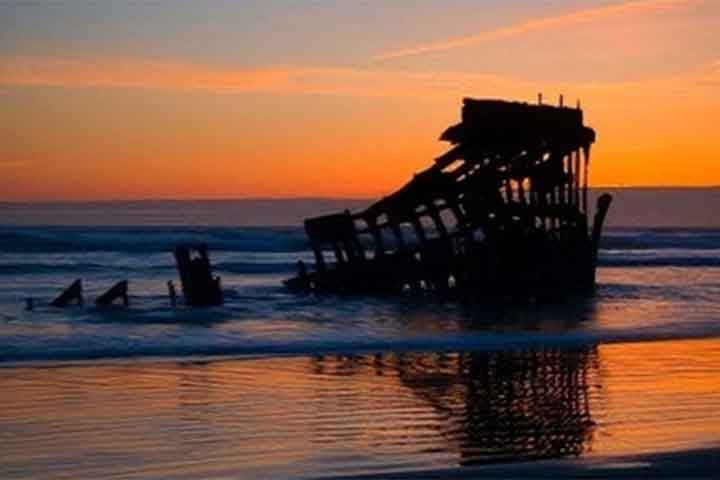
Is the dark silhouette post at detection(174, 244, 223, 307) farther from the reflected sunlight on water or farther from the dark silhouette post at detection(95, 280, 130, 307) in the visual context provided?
the reflected sunlight on water

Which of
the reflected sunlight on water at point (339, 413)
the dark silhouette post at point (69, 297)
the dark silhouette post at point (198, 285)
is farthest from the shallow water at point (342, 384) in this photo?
the dark silhouette post at point (198, 285)

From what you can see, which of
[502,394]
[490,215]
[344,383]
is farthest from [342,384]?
[490,215]

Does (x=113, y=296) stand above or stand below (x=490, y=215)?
below

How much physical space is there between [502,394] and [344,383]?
1.70 meters

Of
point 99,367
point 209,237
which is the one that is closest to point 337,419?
point 99,367

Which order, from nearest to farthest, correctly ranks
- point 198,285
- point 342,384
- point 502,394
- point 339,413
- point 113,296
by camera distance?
point 339,413, point 502,394, point 342,384, point 113,296, point 198,285

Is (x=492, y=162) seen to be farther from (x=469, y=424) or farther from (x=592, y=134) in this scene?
(x=469, y=424)

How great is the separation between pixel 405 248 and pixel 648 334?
760 centimetres

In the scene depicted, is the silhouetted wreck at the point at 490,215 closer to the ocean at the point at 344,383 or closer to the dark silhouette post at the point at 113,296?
the ocean at the point at 344,383

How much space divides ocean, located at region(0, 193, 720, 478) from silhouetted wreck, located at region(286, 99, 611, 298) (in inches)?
38.2

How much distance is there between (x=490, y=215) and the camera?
25.0m

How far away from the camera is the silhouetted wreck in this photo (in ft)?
80.5

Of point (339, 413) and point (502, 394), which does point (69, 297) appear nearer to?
point (502, 394)

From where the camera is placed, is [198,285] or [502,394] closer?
[502,394]
